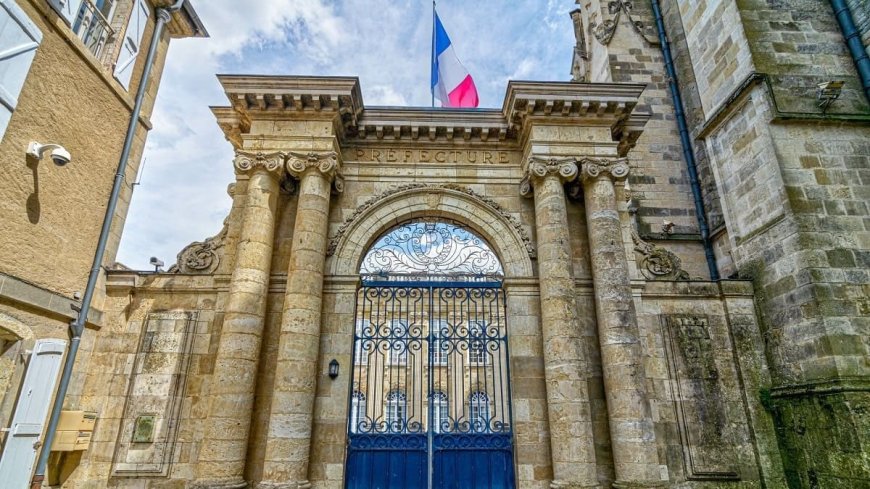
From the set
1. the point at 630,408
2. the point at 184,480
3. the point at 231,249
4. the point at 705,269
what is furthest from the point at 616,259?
the point at 184,480

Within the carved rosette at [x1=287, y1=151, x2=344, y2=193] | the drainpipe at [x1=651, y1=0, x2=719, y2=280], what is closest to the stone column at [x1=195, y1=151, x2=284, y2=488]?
the carved rosette at [x1=287, y1=151, x2=344, y2=193]

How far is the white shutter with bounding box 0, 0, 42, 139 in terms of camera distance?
13.9 ft

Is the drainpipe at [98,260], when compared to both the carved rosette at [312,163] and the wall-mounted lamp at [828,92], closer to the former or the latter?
the carved rosette at [312,163]

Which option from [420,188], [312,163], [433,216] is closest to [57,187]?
[312,163]

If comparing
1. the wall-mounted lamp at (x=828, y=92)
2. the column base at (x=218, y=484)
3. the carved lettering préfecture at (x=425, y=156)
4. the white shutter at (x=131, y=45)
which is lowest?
the column base at (x=218, y=484)

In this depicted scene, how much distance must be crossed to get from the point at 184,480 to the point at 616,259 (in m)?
6.40

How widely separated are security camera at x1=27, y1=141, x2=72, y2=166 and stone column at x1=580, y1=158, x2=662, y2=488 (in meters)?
6.48

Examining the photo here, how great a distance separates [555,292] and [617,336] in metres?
0.97

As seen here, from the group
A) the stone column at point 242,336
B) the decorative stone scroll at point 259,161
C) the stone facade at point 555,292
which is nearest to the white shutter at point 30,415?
the stone facade at point 555,292

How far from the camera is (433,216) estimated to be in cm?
718

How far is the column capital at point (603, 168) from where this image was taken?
6746 millimetres

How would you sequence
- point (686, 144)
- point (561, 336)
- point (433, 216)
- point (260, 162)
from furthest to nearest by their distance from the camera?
point (686, 144)
point (433, 216)
point (260, 162)
point (561, 336)

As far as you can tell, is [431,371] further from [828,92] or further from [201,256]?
[828,92]

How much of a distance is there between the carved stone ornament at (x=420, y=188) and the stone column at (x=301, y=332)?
0.99ft
